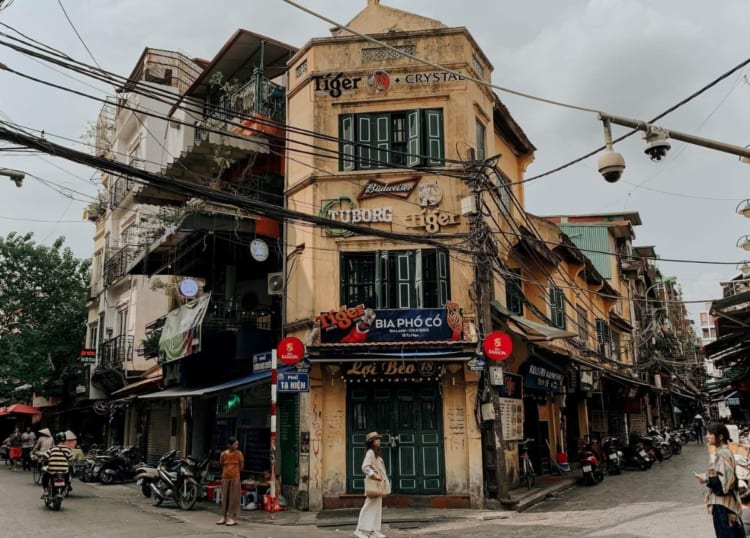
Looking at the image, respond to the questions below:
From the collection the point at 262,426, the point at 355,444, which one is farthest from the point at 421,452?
the point at 262,426

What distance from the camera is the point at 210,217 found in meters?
17.5

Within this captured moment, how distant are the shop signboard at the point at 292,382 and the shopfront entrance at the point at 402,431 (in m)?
1.64

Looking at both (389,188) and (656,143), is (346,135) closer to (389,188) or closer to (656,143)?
(389,188)

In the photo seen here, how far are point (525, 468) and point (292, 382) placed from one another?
725 centimetres

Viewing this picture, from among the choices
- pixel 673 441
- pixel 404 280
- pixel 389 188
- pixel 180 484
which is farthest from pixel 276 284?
pixel 673 441

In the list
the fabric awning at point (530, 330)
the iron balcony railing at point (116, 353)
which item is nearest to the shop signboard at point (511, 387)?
the fabric awning at point (530, 330)

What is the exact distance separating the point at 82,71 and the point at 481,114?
10.8 meters

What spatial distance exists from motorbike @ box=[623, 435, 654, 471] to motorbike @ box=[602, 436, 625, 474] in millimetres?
426

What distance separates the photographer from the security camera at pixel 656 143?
8211mm

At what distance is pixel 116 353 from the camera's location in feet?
93.7

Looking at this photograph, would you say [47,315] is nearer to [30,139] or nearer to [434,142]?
[434,142]

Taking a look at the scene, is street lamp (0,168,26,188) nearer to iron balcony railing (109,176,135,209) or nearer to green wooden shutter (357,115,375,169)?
green wooden shutter (357,115,375,169)

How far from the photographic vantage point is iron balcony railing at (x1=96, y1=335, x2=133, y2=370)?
2792cm

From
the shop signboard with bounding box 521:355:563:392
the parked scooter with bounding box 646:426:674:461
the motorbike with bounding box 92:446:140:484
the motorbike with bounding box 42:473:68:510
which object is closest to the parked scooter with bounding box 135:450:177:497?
the motorbike with bounding box 42:473:68:510
